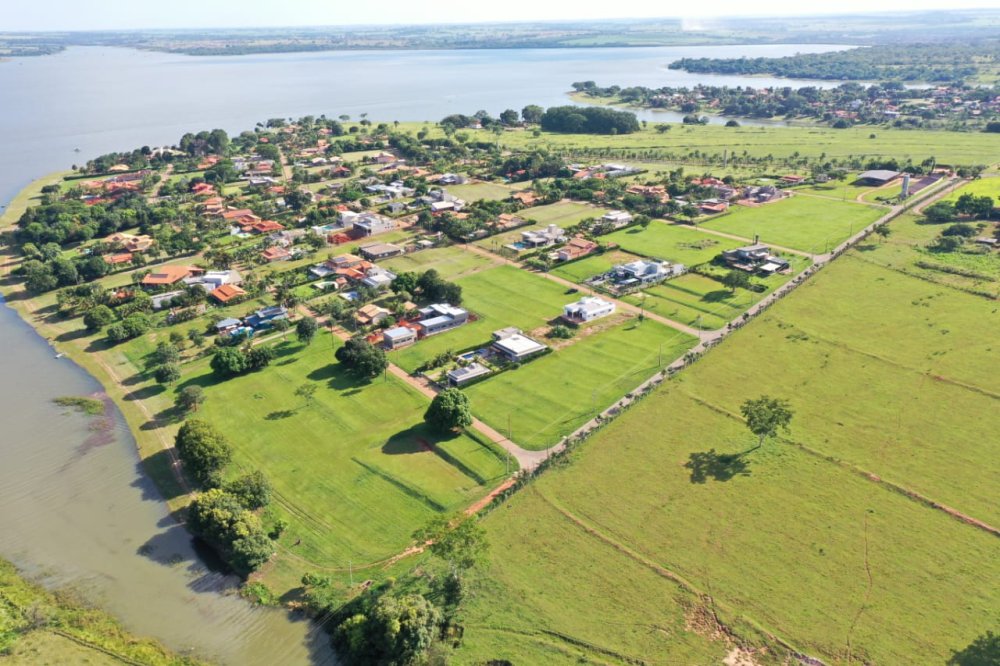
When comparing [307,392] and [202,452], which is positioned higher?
[202,452]

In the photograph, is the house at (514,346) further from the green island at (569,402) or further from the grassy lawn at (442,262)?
the grassy lawn at (442,262)

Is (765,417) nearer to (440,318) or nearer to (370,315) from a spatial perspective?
(440,318)

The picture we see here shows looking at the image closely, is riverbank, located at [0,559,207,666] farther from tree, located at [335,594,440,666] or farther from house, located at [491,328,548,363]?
house, located at [491,328,548,363]

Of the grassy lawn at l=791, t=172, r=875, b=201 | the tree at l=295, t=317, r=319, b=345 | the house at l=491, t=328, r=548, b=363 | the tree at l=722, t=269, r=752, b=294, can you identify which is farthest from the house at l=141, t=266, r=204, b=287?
the grassy lawn at l=791, t=172, r=875, b=201

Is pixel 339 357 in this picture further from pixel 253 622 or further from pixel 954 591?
pixel 954 591


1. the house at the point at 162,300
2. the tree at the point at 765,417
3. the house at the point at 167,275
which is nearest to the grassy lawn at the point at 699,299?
the tree at the point at 765,417

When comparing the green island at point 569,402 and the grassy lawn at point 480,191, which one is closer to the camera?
the green island at point 569,402

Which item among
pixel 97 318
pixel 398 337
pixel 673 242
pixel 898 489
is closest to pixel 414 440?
pixel 398 337
